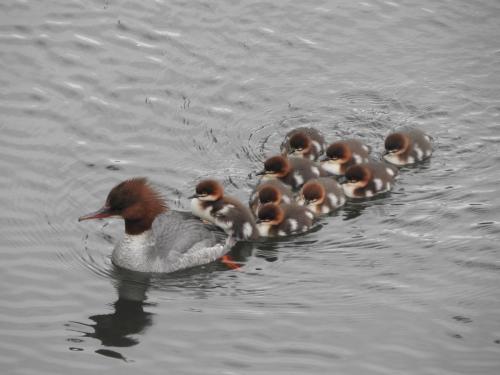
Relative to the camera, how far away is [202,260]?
784cm

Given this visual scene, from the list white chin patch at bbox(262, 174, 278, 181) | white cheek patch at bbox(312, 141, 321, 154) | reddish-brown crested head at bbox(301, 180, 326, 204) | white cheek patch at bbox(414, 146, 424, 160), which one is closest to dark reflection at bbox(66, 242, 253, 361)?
reddish-brown crested head at bbox(301, 180, 326, 204)

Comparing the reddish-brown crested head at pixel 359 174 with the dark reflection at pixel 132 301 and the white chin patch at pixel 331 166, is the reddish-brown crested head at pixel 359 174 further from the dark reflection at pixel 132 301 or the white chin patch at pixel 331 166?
the dark reflection at pixel 132 301

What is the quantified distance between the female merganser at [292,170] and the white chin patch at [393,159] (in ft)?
2.08

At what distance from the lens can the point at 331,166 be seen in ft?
29.8

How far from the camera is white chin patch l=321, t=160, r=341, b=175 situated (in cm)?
906

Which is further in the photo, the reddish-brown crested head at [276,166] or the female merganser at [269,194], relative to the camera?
the reddish-brown crested head at [276,166]

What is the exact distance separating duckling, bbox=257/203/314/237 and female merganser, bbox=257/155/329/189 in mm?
519

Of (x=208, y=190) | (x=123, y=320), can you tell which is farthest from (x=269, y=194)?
(x=123, y=320)

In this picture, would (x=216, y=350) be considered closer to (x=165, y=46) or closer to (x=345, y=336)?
(x=345, y=336)

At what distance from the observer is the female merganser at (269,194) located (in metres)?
8.34

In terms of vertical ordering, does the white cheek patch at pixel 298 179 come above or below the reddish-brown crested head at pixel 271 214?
above

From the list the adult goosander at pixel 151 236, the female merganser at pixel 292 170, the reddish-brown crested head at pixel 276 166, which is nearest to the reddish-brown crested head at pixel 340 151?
the female merganser at pixel 292 170

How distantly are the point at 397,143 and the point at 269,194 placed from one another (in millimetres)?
1507

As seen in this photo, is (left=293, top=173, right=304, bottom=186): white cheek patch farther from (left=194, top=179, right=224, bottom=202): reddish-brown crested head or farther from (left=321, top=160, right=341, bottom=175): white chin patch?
(left=194, top=179, right=224, bottom=202): reddish-brown crested head
